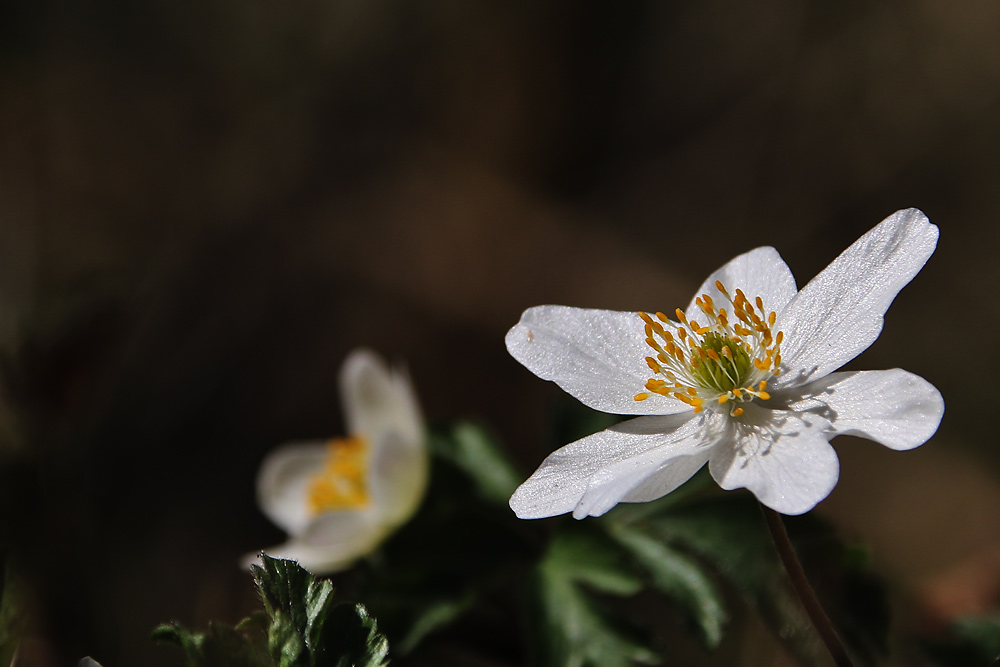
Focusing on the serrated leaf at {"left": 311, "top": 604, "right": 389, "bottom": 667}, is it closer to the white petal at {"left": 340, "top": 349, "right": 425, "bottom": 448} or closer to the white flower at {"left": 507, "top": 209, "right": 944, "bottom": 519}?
the white flower at {"left": 507, "top": 209, "right": 944, "bottom": 519}

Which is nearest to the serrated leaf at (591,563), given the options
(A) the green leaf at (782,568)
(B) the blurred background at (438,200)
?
(A) the green leaf at (782,568)

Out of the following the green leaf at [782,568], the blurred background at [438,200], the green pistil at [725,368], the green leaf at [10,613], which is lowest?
the green leaf at [782,568]

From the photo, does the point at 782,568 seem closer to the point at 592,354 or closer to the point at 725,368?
the point at 725,368

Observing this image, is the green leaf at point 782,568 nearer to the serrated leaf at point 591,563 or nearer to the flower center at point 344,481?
the serrated leaf at point 591,563

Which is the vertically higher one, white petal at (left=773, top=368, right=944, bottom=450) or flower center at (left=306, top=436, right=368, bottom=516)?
flower center at (left=306, top=436, right=368, bottom=516)

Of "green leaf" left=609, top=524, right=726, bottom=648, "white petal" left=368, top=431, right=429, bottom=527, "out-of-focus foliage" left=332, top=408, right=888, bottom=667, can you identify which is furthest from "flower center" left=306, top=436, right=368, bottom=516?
"green leaf" left=609, top=524, right=726, bottom=648

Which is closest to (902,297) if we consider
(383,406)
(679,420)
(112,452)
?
(383,406)

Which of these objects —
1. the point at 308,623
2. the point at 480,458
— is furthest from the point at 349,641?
the point at 480,458

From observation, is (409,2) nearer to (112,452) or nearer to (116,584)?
(112,452)

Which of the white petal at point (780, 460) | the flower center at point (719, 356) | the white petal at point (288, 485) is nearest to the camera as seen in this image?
the white petal at point (780, 460)
